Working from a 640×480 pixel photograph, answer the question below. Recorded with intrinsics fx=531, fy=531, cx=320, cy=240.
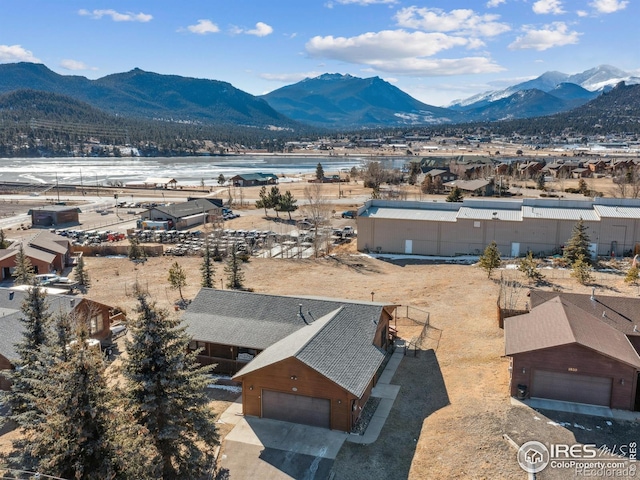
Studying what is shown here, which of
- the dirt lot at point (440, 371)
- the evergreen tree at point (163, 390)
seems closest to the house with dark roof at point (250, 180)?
the dirt lot at point (440, 371)

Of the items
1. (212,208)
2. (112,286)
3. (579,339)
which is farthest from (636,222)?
(212,208)

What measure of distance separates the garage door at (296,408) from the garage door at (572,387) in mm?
7082

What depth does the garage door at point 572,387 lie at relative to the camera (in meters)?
17.2

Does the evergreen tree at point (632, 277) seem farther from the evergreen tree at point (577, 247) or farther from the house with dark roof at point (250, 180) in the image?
the house with dark roof at point (250, 180)

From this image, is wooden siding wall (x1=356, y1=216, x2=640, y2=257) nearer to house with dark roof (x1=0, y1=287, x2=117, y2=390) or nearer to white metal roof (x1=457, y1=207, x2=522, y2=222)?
white metal roof (x1=457, y1=207, x2=522, y2=222)

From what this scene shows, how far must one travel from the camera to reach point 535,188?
81.9 m

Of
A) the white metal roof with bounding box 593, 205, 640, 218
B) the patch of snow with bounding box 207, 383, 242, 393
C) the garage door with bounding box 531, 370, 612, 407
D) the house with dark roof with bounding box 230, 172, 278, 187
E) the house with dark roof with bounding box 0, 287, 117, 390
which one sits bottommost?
the patch of snow with bounding box 207, 383, 242, 393

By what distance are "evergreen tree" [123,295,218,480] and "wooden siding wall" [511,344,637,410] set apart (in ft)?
34.3

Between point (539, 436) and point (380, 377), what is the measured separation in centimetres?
627

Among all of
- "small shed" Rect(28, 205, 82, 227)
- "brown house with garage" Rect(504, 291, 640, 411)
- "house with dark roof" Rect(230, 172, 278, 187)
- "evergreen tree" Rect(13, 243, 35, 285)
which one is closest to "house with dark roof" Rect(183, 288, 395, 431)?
"brown house with garage" Rect(504, 291, 640, 411)

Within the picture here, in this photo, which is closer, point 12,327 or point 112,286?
point 12,327

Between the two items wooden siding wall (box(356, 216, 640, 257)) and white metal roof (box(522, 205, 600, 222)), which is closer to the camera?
wooden siding wall (box(356, 216, 640, 257))

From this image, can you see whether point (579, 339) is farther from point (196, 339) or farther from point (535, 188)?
point (535, 188)

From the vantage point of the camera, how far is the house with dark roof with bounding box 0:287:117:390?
19.9 m
